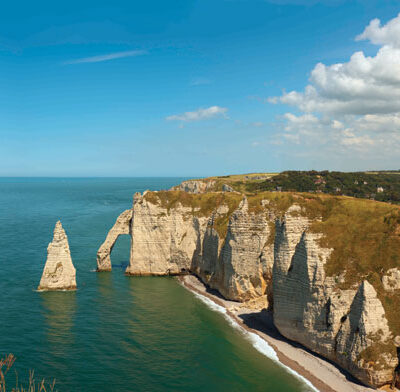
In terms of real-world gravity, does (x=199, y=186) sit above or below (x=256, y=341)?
above

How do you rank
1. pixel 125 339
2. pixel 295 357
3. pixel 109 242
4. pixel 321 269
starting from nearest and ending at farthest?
pixel 321 269 → pixel 295 357 → pixel 125 339 → pixel 109 242

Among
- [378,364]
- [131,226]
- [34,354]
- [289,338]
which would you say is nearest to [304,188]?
[131,226]

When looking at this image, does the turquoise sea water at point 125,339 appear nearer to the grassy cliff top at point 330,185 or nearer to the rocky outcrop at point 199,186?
the grassy cliff top at point 330,185

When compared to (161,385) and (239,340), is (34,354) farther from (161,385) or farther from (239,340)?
(239,340)

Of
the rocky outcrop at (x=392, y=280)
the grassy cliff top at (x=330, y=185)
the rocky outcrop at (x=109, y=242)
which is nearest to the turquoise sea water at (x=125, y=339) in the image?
the rocky outcrop at (x=109, y=242)

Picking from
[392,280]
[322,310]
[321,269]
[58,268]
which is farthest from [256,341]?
[58,268]

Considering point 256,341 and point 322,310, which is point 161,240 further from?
point 322,310
